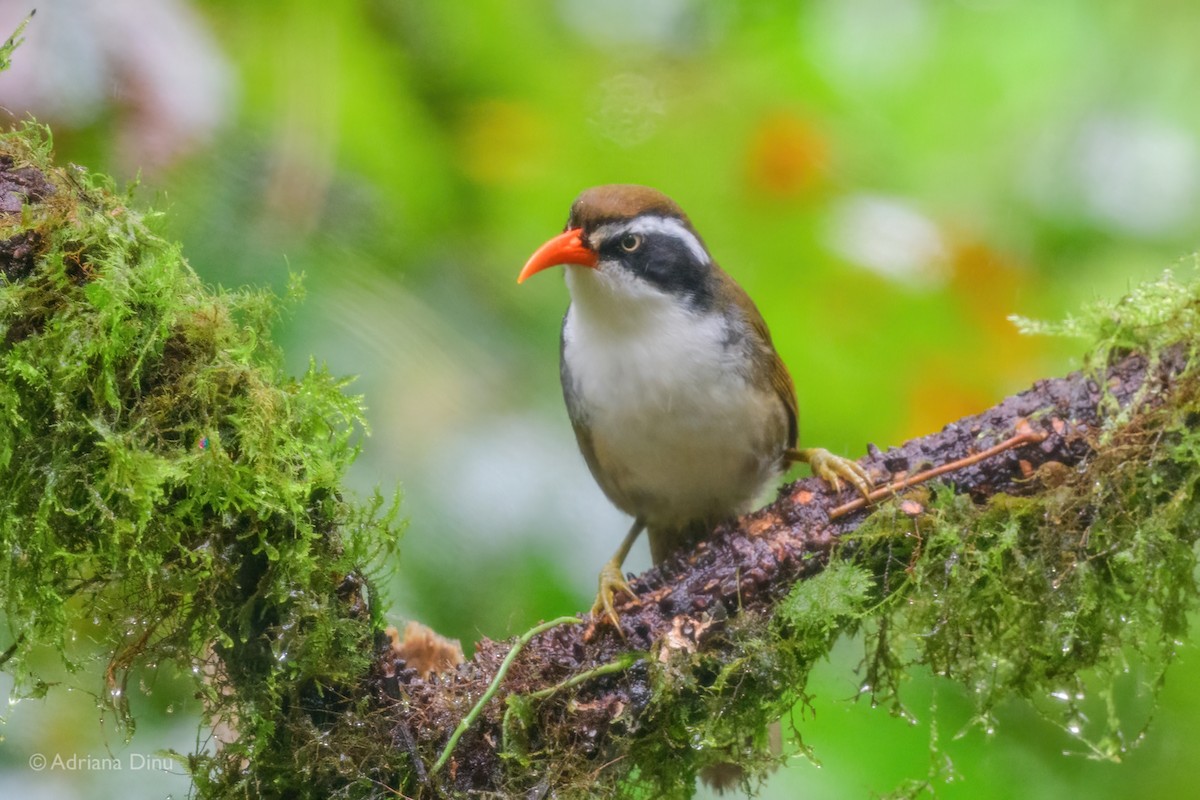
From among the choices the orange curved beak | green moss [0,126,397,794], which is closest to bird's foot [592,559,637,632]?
green moss [0,126,397,794]

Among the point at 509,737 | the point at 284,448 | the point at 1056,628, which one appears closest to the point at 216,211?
the point at 284,448

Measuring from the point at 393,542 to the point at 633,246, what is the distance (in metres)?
1.19

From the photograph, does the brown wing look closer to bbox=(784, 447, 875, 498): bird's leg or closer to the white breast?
the white breast

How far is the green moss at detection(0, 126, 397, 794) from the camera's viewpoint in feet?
5.85

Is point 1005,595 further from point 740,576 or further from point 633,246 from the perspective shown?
point 633,246

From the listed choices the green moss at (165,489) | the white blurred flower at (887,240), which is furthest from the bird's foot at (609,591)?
the white blurred flower at (887,240)

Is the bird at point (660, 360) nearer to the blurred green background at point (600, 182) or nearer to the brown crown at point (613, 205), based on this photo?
the brown crown at point (613, 205)

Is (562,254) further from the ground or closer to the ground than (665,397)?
further from the ground

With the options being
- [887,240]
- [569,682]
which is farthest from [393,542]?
[887,240]

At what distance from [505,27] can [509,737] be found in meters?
2.29

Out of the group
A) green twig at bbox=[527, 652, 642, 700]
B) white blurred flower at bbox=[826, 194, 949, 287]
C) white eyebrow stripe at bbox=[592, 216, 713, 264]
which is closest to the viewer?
green twig at bbox=[527, 652, 642, 700]

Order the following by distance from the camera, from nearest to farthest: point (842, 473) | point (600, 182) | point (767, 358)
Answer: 1. point (842, 473)
2. point (767, 358)
3. point (600, 182)

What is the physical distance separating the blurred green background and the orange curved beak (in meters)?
0.48

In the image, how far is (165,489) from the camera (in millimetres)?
1807
